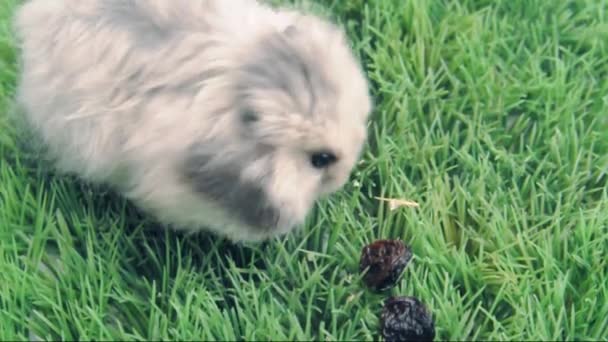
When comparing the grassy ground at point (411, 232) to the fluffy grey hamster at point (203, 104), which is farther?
the grassy ground at point (411, 232)

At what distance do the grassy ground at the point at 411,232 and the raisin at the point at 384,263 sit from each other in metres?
0.02

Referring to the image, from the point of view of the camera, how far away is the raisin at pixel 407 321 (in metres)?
1.26

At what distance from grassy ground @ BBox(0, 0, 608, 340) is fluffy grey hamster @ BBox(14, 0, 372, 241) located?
0.12 metres

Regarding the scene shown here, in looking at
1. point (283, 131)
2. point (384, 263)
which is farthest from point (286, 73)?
point (384, 263)

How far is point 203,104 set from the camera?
1142mm

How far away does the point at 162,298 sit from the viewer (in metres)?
1.33

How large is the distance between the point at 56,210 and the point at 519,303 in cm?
78

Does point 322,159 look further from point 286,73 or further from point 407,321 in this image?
point 407,321

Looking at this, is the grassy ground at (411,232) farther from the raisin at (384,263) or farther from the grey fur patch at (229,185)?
the grey fur patch at (229,185)

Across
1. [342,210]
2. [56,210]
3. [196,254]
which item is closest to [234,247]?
[196,254]

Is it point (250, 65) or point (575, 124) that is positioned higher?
point (250, 65)

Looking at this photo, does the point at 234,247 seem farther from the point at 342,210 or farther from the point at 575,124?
the point at 575,124

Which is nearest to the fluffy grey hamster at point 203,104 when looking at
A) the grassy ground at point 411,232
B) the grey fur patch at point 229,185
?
the grey fur patch at point 229,185

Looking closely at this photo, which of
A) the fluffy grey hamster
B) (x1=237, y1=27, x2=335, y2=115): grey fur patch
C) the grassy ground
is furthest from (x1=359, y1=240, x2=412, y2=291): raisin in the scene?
(x1=237, y1=27, x2=335, y2=115): grey fur patch
